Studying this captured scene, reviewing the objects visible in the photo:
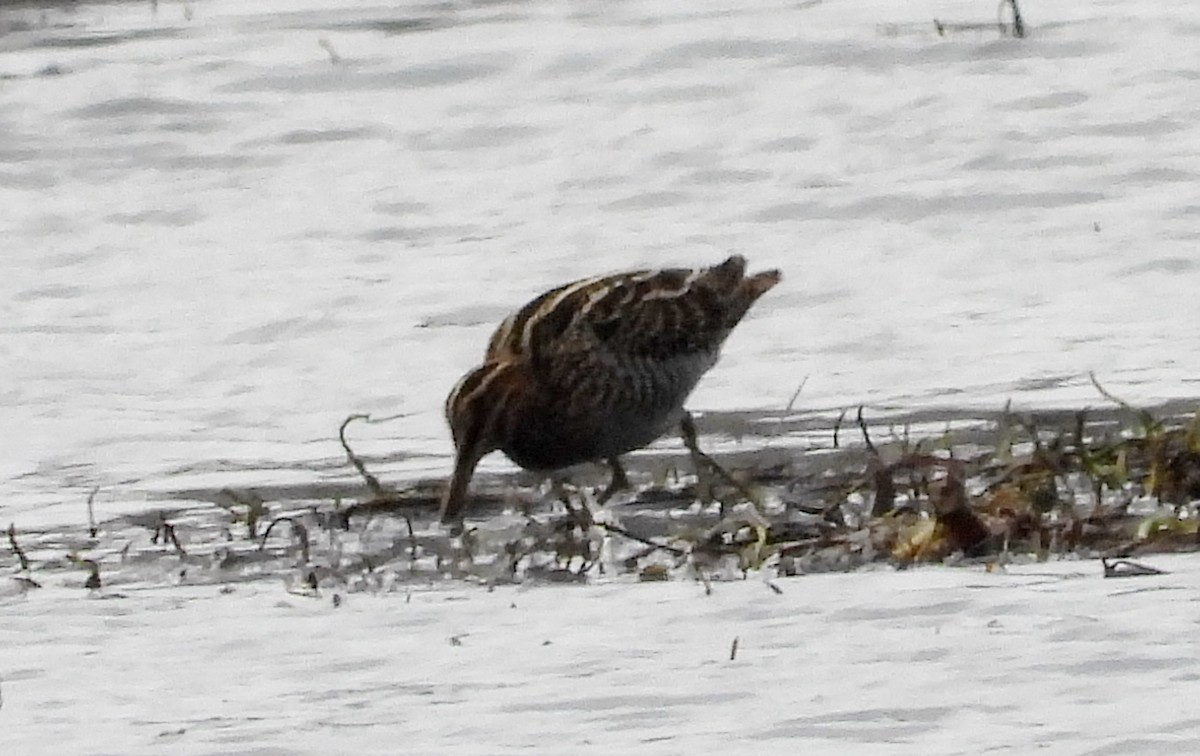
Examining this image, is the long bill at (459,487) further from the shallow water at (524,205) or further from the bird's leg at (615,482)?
the shallow water at (524,205)

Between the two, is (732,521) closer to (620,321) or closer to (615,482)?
(615,482)

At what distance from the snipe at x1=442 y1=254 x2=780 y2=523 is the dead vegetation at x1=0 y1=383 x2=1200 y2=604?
133 mm

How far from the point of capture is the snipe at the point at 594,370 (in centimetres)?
805

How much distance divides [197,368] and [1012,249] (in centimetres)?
280

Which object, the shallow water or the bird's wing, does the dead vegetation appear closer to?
the bird's wing

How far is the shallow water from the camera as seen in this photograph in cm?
899

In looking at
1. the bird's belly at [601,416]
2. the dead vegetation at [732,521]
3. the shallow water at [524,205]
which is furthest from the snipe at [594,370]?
the shallow water at [524,205]

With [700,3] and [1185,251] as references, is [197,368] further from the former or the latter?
[700,3]

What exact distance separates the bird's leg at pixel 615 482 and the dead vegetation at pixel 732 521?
73 mm

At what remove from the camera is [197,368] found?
952 cm

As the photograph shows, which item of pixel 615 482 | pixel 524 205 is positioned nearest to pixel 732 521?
pixel 615 482

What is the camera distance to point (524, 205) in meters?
11.4

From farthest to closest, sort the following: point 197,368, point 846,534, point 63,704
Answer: point 197,368 < point 846,534 < point 63,704

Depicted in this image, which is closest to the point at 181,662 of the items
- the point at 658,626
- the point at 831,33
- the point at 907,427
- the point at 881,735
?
the point at 658,626
